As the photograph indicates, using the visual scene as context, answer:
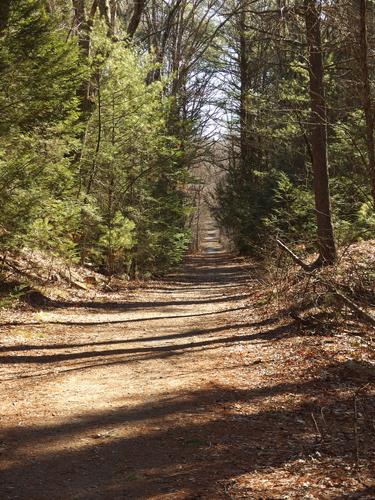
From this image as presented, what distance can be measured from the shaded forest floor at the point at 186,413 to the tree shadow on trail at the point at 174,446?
0.02m

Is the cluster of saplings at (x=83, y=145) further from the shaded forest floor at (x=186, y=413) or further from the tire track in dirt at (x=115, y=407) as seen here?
the shaded forest floor at (x=186, y=413)

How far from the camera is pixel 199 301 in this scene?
16281 mm

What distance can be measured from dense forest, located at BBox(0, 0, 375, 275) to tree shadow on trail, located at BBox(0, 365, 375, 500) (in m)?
3.65

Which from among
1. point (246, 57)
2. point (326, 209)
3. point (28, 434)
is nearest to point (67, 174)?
point (326, 209)

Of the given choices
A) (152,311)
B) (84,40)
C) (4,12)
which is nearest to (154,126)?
(84,40)

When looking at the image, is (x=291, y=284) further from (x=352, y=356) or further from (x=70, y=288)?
(x=70, y=288)

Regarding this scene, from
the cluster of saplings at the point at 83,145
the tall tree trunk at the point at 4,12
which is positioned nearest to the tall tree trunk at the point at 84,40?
the cluster of saplings at the point at 83,145

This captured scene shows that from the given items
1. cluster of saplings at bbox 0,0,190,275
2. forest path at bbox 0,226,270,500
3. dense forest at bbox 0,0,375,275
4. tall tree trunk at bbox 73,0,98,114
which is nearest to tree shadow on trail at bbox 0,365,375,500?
forest path at bbox 0,226,270,500

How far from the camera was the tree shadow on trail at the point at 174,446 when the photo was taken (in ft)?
14.1

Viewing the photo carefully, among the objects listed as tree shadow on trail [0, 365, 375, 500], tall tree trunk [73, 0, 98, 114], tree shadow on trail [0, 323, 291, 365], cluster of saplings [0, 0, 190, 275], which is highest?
tall tree trunk [73, 0, 98, 114]

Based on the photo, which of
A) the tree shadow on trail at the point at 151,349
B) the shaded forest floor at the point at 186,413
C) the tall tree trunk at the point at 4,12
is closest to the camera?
the shaded forest floor at the point at 186,413

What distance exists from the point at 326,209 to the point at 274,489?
9033 mm

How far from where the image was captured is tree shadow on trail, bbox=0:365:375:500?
4309 mm

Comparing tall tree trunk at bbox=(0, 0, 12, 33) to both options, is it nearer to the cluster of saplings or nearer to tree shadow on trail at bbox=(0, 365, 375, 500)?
the cluster of saplings
